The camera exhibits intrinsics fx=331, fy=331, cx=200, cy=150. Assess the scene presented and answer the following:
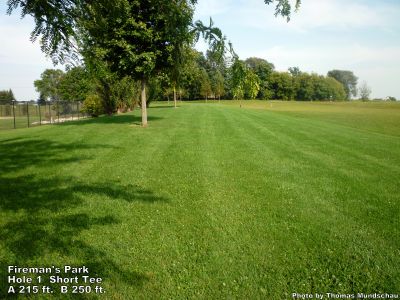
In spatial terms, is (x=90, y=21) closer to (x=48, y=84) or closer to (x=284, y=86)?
(x=284, y=86)

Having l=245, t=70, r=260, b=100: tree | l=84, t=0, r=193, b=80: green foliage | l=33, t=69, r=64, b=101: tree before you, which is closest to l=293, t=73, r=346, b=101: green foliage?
l=33, t=69, r=64, b=101: tree

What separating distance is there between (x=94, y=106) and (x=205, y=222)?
3786 centimetres

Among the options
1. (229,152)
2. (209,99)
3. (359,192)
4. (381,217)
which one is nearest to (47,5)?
(381,217)

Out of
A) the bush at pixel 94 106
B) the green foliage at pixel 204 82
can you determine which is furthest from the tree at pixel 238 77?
the bush at pixel 94 106

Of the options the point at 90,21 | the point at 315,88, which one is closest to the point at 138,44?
the point at 90,21

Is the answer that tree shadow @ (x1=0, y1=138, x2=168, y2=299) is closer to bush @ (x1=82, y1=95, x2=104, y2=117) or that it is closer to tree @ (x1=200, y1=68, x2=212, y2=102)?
tree @ (x1=200, y1=68, x2=212, y2=102)

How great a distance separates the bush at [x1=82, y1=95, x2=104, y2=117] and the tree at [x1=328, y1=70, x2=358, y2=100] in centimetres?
17968

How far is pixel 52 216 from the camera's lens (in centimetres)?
639

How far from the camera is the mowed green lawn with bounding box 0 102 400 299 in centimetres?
446

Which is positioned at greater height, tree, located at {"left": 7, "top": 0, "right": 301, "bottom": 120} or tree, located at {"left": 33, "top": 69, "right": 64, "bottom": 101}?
tree, located at {"left": 33, "top": 69, "right": 64, "bottom": 101}

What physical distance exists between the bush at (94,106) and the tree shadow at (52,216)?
3080 cm

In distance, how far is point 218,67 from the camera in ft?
12.0

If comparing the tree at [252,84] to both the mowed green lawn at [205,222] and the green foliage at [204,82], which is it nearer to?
the mowed green lawn at [205,222]

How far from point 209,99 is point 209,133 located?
89196 mm
